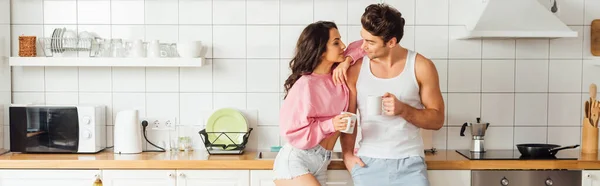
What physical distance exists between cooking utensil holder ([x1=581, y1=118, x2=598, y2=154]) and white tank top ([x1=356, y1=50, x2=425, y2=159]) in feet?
3.45

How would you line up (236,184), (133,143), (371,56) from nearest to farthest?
1. (371,56)
2. (236,184)
3. (133,143)

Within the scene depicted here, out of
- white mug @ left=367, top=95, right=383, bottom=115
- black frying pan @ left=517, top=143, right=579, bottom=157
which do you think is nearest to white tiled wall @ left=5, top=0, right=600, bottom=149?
black frying pan @ left=517, top=143, right=579, bottom=157

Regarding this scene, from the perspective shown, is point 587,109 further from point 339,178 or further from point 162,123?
point 162,123

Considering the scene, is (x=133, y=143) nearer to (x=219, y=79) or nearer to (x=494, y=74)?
(x=219, y=79)

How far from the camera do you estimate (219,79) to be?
3934mm

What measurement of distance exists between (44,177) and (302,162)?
1.30 metres

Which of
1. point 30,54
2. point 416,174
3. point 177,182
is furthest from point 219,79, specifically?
point 416,174

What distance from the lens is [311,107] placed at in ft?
10.3

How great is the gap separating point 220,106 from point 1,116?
116cm

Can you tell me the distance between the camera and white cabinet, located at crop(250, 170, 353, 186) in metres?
3.41

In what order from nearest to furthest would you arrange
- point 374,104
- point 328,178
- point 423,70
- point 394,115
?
point 374,104
point 394,115
point 423,70
point 328,178

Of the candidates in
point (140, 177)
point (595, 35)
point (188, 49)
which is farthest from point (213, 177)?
point (595, 35)

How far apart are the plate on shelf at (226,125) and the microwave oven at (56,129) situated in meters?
0.60

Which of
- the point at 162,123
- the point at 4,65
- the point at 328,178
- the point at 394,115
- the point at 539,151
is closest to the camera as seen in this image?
the point at 394,115
